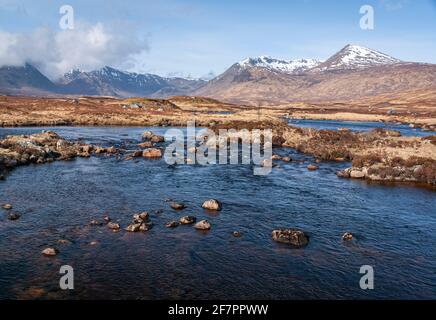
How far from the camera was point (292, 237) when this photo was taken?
24.4 meters

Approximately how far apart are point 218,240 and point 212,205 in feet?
20.2

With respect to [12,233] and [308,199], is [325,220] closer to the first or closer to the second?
[308,199]

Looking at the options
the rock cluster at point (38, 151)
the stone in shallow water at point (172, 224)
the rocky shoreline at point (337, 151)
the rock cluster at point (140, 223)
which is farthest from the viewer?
the rock cluster at point (38, 151)

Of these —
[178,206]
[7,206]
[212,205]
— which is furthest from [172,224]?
[7,206]

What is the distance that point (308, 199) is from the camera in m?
33.8

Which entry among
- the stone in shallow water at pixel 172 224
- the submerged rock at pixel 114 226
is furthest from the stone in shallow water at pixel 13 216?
the stone in shallow water at pixel 172 224

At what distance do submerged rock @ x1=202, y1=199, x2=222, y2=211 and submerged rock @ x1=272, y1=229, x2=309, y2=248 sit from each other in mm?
6272

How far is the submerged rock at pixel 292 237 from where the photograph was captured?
24.0 meters

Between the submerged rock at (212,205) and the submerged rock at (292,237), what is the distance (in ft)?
20.6

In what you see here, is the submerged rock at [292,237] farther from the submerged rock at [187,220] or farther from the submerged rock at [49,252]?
the submerged rock at [49,252]

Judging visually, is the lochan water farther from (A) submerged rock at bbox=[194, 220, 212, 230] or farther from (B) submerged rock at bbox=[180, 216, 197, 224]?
(B) submerged rock at bbox=[180, 216, 197, 224]

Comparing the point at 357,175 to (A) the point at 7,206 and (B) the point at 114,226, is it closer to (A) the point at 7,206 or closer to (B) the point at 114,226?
(B) the point at 114,226

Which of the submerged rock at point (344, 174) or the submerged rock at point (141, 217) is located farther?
the submerged rock at point (344, 174)
